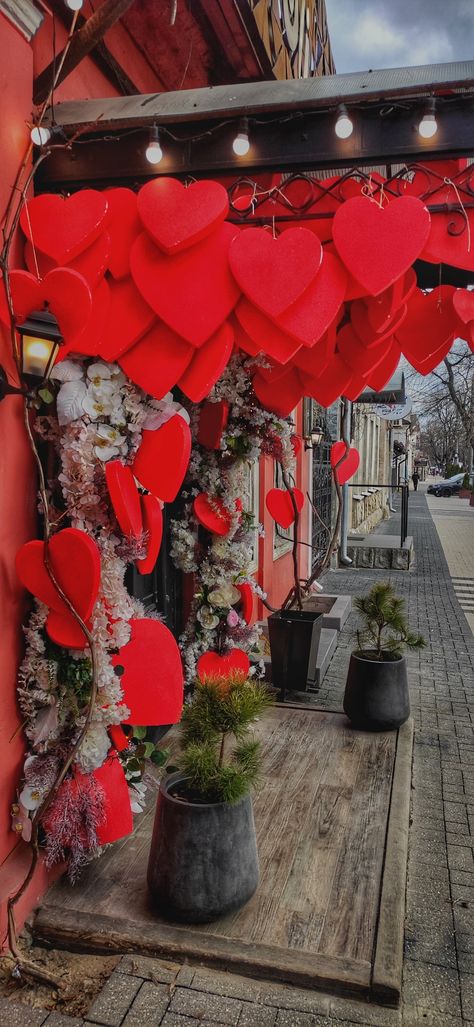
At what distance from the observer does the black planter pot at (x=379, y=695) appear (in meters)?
4.84

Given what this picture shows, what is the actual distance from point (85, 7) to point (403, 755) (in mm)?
4622

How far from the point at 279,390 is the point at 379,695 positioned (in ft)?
7.51

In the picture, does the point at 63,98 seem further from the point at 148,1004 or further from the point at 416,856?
the point at 416,856

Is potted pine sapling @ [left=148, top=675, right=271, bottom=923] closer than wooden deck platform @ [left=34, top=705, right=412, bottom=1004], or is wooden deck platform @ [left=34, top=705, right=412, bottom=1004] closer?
wooden deck platform @ [left=34, top=705, right=412, bottom=1004]

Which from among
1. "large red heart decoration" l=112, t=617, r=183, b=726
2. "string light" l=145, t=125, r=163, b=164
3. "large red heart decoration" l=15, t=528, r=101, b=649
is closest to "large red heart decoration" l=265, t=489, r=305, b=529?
"large red heart decoration" l=112, t=617, r=183, b=726

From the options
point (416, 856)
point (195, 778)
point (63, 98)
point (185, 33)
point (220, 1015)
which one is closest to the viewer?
point (220, 1015)

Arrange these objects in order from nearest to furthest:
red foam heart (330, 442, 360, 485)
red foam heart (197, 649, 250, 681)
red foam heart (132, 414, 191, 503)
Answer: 1. red foam heart (132, 414, 191, 503)
2. red foam heart (197, 649, 250, 681)
3. red foam heart (330, 442, 360, 485)

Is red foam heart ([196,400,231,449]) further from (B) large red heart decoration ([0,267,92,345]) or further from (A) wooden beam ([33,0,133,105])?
(A) wooden beam ([33,0,133,105])

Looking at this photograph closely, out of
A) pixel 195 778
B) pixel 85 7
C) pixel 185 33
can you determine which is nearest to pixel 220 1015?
pixel 195 778

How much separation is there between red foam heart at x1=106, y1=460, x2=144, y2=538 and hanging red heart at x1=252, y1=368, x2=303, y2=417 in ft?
5.23

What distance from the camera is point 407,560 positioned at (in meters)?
13.8

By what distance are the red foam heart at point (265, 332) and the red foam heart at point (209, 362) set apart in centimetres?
9

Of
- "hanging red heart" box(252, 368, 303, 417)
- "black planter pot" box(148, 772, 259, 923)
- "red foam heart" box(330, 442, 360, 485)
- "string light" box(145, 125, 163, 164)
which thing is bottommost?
"black planter pot" box(148, 772, 259, 923)

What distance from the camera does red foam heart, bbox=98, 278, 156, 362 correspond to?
108 inches
